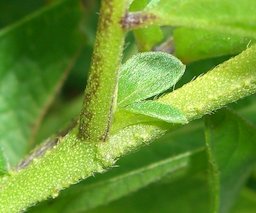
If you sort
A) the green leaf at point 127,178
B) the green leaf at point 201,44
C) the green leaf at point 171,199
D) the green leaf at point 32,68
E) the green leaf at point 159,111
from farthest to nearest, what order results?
the green leaf at point 171,199, the green leaf at point 32,68, the green leaf at point 127,178, the green leaf at point 201,44, the green leaf at point 159,111

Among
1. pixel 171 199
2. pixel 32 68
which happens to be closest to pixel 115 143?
pixel 32 68

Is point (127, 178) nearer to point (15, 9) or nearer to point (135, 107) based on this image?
point (135, 107)

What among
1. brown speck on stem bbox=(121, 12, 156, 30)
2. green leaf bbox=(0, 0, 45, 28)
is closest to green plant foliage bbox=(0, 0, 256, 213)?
brown speck on stem bbox=(121, 12, 156, 30)

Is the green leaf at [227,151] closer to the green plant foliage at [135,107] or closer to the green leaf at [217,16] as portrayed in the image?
the green plant foliage at [135,107]

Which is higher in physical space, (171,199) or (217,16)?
(217,16)

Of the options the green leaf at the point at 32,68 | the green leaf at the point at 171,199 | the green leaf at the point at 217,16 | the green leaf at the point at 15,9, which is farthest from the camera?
the green leaf at the point at 15,9

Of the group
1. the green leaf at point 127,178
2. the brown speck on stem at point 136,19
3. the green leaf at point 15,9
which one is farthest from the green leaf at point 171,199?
the brown speck on stem at point 136,19

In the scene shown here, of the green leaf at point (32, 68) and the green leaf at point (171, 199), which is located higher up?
the green leaf at point (32, 68)
